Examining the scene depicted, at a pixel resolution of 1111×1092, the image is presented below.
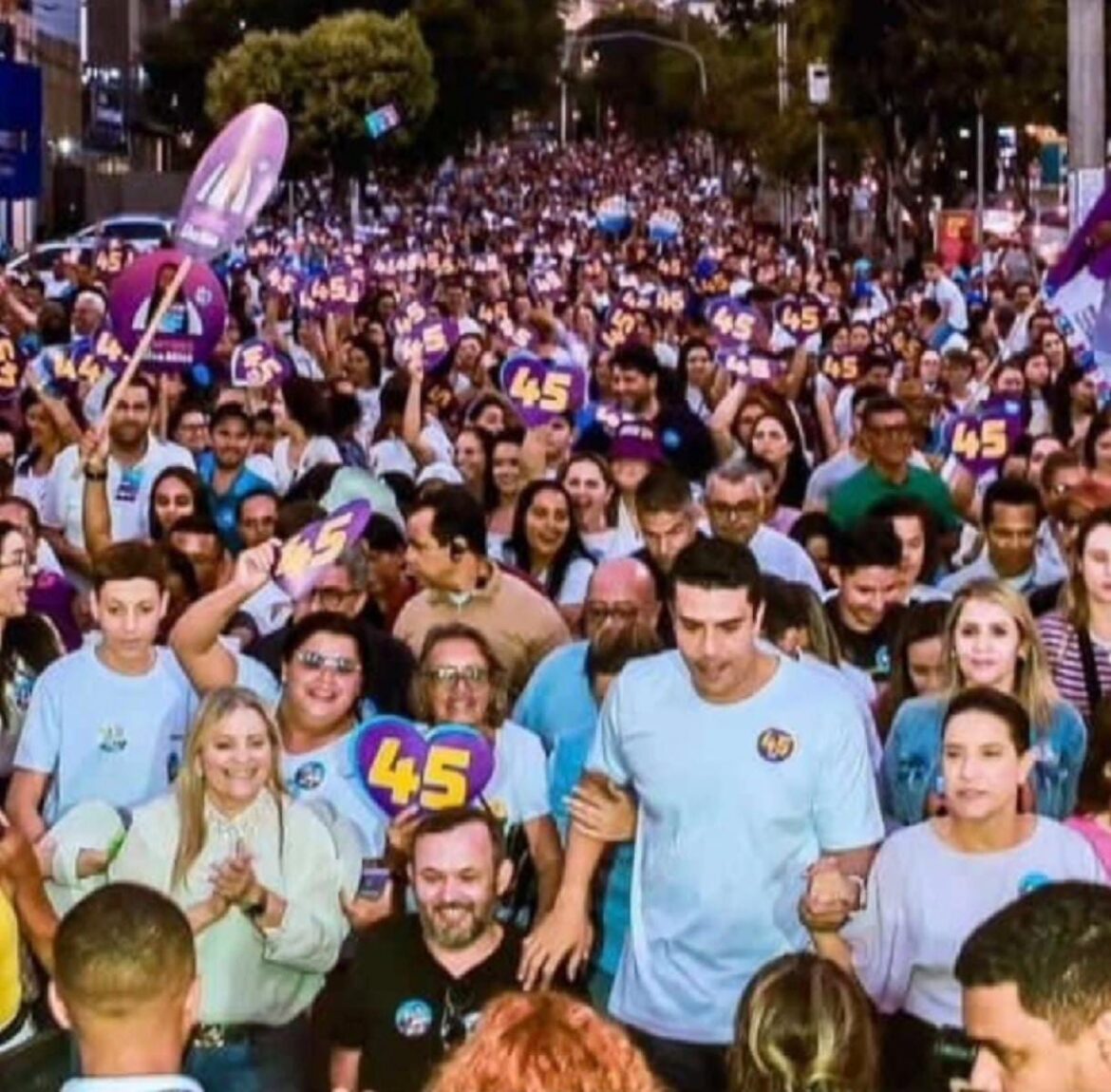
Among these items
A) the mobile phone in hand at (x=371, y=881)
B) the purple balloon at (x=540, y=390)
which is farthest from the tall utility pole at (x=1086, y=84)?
the mobile phone in hand at (x=371, y=881)

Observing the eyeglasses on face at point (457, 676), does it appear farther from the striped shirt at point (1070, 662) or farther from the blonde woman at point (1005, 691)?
the striped shirt at point (1070, 662)

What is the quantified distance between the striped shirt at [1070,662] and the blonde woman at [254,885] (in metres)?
2.05

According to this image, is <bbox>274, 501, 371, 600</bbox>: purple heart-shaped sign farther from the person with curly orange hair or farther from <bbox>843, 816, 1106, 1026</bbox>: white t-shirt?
the person with curly orange hair

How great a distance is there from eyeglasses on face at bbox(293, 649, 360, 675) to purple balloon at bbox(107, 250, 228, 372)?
6990 mm

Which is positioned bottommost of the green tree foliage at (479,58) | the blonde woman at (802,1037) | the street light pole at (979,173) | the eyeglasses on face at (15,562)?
the blonde woman at (802,1037)

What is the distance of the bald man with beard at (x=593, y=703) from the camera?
7.65 m

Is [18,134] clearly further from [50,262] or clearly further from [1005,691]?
[50,262]

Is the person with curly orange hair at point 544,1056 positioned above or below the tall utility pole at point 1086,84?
below

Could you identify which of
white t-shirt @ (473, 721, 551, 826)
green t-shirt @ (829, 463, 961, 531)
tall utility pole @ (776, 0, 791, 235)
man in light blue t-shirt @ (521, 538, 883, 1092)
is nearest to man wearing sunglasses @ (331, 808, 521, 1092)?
man in light blue t-shirt @ (521, 538, 883, 1092)

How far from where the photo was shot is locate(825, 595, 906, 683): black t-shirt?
927 centimetres

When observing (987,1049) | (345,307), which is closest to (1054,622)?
(987,1049)

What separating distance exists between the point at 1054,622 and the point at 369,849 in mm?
1982

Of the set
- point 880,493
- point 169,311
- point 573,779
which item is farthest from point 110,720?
point 169,311

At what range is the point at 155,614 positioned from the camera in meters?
8.36
